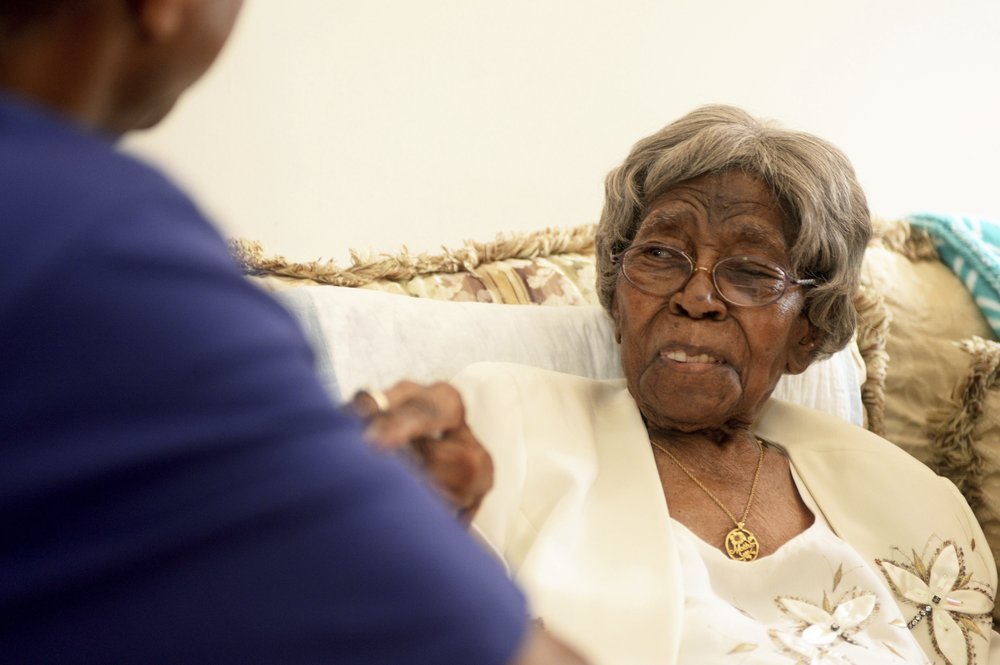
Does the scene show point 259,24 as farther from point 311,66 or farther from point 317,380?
point 317,380

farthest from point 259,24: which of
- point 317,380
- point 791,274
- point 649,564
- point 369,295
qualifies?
point 317,380

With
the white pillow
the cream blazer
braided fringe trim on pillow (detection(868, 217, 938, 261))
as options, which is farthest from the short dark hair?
braided fringe trim on pillow (detection(868, 217, 938, 261))

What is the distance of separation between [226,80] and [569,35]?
806 millimetres

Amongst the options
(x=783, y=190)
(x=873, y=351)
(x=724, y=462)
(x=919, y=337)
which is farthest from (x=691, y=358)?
(x=919, y=337)

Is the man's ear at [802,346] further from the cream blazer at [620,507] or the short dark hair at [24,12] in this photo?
the short dark hair at [24,12]

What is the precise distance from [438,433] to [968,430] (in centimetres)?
170

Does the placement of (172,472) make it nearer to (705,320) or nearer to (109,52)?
(109,52)

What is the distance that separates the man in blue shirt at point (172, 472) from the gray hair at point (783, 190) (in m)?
1.37

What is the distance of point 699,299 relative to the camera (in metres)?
1.68

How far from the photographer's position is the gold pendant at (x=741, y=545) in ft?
5.32

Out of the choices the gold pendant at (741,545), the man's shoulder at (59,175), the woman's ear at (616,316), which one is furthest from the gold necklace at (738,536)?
the man's shoulder at (59,175)

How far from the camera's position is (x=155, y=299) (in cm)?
42

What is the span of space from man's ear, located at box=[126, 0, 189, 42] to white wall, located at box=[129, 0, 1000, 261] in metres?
1.38

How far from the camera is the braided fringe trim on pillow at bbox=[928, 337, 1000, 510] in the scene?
216 centimetres
